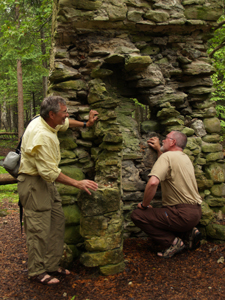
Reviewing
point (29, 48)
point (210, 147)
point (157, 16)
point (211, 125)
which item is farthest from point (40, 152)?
point (29, 48)

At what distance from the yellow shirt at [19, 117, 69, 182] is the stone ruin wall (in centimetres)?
67

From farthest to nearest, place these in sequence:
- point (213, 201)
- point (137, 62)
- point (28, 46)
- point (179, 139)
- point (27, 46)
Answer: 1. point (27, 46)
2. point (28, 46)
3. point (213, 201)
4. point (137, 62)
5. point (179, 139)

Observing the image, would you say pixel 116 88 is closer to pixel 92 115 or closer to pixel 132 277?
pixel 92 115

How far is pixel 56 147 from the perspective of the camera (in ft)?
10.9

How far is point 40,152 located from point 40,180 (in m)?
0.42

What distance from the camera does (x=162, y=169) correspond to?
383 centimetres

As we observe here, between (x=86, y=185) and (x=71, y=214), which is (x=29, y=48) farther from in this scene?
(x=86, y=185)

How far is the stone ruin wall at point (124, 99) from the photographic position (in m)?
3.91

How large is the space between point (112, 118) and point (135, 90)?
130cm

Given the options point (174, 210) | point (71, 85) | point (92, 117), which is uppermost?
point (71, 85)

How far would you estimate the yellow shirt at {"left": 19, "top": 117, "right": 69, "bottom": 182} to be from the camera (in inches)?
122

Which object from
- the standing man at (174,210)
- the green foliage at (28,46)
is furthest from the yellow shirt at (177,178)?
the green foliage at (28,46)

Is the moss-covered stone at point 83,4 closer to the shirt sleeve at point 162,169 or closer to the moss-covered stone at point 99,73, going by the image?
the moss-covered stone at point 99,73

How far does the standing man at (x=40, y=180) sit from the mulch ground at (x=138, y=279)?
21cm
